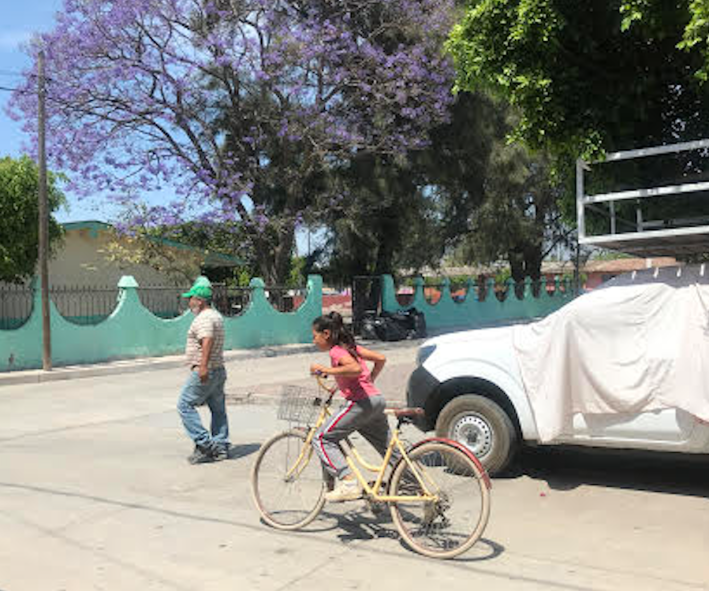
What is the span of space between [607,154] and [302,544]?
4.12m

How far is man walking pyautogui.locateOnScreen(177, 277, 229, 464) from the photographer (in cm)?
703

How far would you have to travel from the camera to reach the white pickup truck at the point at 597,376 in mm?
5480

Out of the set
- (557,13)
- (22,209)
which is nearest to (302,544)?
(557,13)

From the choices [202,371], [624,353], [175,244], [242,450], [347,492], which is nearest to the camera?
[347,492]

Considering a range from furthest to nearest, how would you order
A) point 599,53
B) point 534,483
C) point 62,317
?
point 62,317, point 599,53, point 534,483

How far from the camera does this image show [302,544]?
4.82 m

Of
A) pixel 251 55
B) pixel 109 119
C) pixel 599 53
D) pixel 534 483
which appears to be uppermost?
pixel 251 55

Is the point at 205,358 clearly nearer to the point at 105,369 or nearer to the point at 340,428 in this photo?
the point at 340,428

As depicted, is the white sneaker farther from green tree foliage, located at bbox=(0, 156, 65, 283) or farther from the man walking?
green tree foliage, located at bbox=(0, 156, 65, 283)

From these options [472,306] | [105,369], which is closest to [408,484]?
[105,369]

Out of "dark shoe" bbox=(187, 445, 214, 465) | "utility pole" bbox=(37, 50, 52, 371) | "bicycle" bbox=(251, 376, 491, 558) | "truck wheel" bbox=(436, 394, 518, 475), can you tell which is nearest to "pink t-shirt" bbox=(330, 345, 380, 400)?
"bicycle" bbox=(251, 376, 491, 558)

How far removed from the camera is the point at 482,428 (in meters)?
6.34

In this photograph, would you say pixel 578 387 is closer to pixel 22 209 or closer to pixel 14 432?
pixel 14 432

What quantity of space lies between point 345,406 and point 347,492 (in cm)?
56
